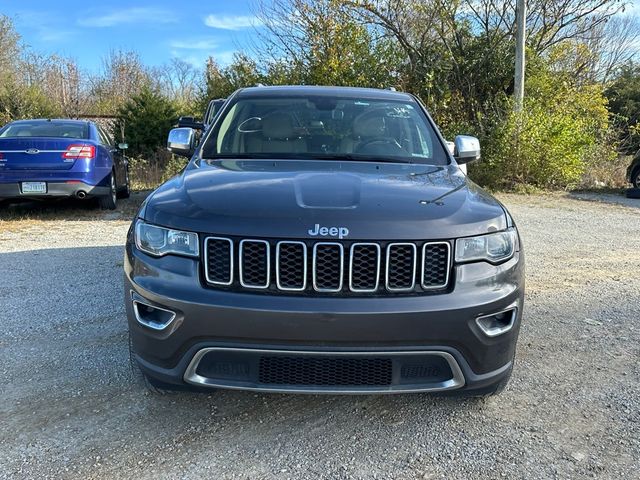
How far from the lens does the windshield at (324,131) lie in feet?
11.5

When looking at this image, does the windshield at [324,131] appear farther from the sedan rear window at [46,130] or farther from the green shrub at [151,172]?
the green shrub at [151,172]

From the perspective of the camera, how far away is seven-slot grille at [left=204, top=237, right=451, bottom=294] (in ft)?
7.43

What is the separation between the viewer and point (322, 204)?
2408 millimetres

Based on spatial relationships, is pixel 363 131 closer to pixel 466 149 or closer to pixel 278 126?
pixel 278 126

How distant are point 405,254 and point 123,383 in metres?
1.78

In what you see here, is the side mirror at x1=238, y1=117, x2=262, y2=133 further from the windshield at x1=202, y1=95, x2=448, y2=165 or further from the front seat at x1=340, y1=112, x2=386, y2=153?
the front seat at x1=340, y1=112, x2=386, y2=153

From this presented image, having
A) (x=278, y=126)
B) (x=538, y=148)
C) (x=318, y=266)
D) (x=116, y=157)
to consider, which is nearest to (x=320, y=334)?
(x=318, y=266)

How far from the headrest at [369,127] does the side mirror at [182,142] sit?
1177 mm

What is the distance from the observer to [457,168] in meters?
3.36

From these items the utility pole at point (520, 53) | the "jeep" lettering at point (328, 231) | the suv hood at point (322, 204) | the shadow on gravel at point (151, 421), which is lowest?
the shadow on gravel at point (151, 421)

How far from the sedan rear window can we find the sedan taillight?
1.63ft

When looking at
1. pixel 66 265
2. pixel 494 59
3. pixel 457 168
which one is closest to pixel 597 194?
pixel 494 59

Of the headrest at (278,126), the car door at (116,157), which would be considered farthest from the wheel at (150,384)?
the car door at (116,157)

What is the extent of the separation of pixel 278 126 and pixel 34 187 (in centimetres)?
530
